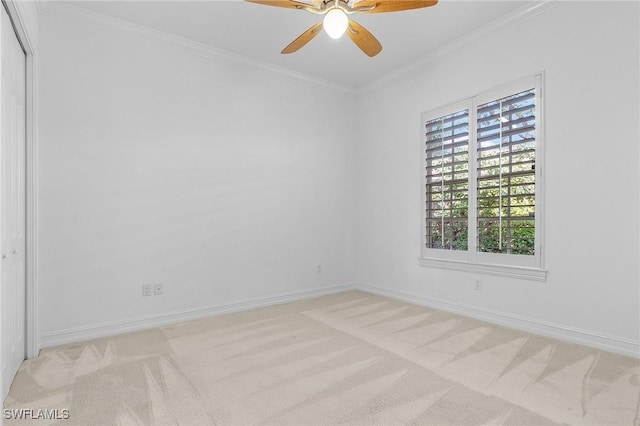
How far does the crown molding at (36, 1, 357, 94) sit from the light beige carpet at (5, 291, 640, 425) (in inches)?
109

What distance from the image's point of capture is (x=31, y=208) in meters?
2.71

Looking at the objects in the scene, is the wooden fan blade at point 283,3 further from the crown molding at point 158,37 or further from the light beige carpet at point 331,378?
the light beige carpet at point 331,378

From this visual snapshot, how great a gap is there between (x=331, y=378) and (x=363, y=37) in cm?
230

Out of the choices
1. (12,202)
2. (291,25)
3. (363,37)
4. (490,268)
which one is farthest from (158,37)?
(490,268)

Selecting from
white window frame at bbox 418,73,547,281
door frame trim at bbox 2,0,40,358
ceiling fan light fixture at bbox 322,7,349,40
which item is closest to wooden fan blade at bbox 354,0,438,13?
ceiling fan light fixture at bbox 322,7,349,40

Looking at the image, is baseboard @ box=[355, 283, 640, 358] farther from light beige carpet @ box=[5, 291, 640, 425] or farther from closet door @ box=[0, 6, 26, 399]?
closet door @ box=[0, 6, 26, 399]

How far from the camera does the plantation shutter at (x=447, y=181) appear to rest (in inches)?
148

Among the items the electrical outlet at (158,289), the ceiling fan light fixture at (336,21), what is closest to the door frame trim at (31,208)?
the electrical outlet at (158,289)

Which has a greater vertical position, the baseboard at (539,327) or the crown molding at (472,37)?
the crown molding at (472,37)

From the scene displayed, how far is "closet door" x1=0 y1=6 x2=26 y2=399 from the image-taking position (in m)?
2.19

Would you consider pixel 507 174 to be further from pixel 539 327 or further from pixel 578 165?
pixel 539 327

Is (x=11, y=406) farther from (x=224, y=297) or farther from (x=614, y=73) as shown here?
(x=614, y=73)

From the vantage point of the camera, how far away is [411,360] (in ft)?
8.54

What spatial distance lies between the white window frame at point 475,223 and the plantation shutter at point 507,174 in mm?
43
